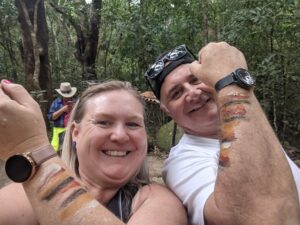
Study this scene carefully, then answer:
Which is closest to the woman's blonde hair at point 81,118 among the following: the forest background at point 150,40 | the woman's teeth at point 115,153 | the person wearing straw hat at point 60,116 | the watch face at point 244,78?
the woman's teeth at point 115,153

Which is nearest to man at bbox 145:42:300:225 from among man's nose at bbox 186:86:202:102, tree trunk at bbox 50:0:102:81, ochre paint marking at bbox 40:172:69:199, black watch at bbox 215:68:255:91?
black watch at bbox 215:68:255:91

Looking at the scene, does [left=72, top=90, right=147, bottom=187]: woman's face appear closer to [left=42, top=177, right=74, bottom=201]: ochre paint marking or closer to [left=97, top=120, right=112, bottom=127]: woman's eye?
[left=97, top=120, right=112, bottom=127]: woman's eye

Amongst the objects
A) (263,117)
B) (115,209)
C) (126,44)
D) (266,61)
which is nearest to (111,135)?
(115,209)

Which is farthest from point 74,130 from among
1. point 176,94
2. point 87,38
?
point 87,38

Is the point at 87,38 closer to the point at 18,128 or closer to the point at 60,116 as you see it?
the point at 60,116

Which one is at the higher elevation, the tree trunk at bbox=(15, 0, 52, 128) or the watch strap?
the watch strap

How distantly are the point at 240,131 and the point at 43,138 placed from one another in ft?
2.15

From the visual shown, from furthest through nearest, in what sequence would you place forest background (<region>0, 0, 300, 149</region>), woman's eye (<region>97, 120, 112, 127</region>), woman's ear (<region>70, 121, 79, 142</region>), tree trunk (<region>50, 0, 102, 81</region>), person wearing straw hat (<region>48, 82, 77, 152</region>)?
tree trunk (<region>50, 0, 102, 81</region>)
forest background (<region>0, 0, 300, 149</region>)
person wearing straw hat (<region>48, 82, 77, 152</region>)
woman's ear (<region>70, 121, 79, 142</region>)
woman's eye (<region>97, 120, 112, 127</region>)

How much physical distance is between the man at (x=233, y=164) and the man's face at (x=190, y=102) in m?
0.14

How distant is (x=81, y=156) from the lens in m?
1.63

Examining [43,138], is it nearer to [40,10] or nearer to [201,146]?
[201,146]

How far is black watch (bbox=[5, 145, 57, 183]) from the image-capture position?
108 centimetres

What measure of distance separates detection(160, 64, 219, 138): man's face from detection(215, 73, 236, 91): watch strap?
567 millimetres

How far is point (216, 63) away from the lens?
1.52 m
